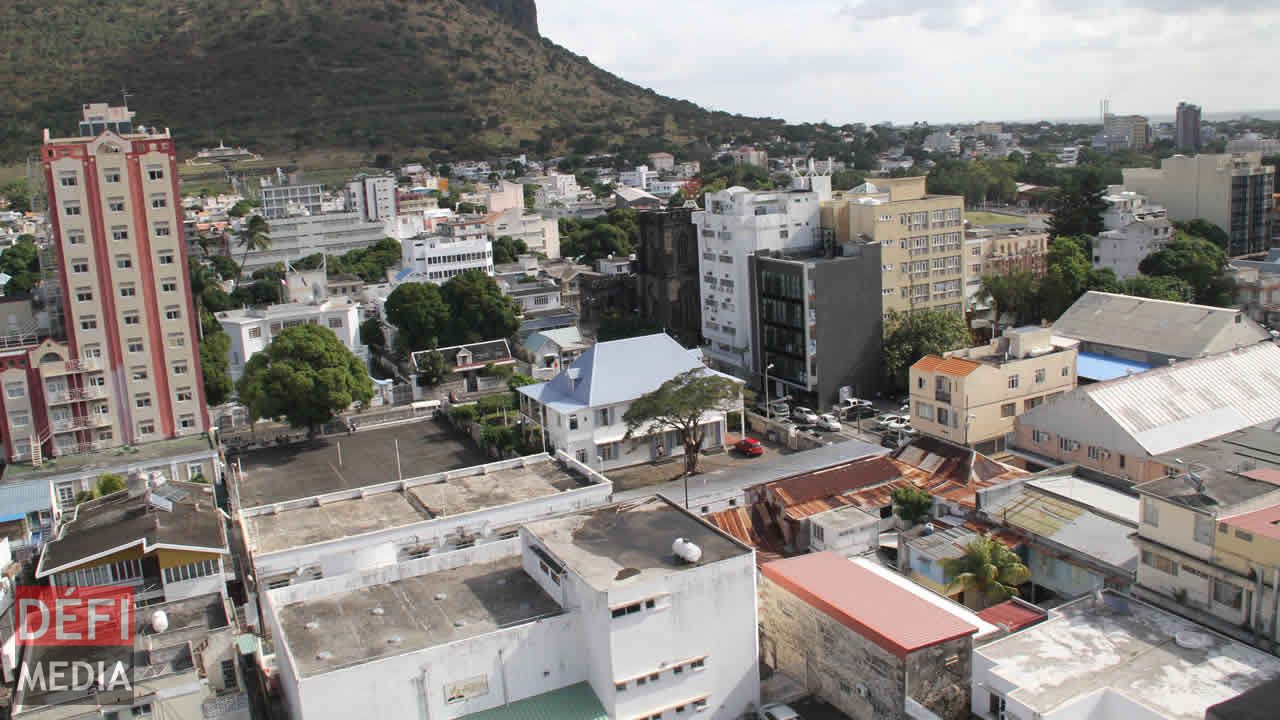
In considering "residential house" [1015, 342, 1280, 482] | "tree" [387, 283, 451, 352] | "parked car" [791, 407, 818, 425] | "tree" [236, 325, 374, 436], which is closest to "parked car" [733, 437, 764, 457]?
"parked car" [791, 407, 818, 425]

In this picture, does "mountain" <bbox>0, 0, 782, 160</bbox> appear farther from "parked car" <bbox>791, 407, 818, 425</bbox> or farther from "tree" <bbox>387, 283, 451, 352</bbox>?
"parked car" <bbox>791, 407, 818, 425</bbox>

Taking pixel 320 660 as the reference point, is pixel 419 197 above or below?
above

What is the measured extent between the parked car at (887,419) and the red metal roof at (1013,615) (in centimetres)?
2268

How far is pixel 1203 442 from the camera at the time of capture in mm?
37094

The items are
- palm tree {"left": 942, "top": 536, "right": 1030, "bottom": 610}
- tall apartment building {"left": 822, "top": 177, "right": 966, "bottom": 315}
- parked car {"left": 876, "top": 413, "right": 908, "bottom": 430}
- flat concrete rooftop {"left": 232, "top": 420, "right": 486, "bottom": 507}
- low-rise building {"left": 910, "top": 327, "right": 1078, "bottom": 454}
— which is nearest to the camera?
palm tree {"left": 942, "top": 536, "right": 1030, "bottom": 610}

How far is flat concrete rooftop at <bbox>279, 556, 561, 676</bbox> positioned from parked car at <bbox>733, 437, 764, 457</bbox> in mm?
19888

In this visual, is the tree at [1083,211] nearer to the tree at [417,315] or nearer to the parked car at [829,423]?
the parked car at [829,423]

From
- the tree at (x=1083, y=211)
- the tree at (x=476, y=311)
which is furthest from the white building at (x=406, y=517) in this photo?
the tree at (x=1083, y=211)

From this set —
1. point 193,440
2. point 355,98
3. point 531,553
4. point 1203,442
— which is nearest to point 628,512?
point 531,553

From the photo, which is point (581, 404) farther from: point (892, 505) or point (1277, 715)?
point (1277, 715)

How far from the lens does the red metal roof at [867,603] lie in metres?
23.2

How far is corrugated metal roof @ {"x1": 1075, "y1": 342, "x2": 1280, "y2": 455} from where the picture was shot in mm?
37188

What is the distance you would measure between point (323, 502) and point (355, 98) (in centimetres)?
16674

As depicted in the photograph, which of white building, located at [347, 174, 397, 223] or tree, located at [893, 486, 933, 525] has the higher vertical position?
white building, located at [347, 174, 397, 223]
